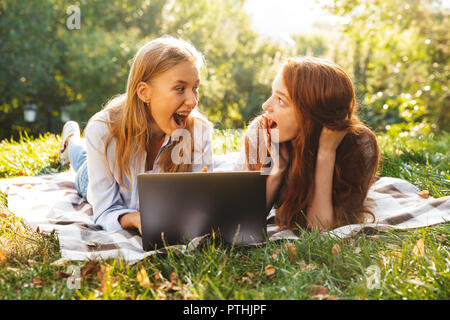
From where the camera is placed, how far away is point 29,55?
13.3m

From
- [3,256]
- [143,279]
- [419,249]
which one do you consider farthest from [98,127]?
[419,249]

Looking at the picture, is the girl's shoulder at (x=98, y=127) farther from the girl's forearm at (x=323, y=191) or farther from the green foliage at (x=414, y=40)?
the green foliage at (x=414, y=40)

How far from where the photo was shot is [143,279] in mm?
1692

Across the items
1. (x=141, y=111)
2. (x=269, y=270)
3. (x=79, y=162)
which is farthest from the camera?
(x=79, y=162)

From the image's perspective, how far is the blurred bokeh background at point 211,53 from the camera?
27.1ft

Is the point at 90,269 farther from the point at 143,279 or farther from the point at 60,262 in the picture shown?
the point at 143,279

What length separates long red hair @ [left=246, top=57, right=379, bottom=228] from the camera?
2234 mm

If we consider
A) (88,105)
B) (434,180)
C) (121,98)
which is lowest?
(88,105)

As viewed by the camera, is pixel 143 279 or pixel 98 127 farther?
Answer: pixel 98 127

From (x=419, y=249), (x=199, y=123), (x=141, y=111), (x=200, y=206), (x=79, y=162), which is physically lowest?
(x=79, y=162)

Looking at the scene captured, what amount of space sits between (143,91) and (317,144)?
3.48 feet
